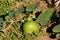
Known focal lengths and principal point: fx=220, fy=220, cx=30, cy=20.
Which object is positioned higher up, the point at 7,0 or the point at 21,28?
the point at 7,0

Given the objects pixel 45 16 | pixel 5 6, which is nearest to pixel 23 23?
pixel 45 16

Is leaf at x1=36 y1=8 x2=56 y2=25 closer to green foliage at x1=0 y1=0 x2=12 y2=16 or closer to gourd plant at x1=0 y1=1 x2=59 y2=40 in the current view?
gourd plant at x1=0 y1=1 x2=59 y2=40

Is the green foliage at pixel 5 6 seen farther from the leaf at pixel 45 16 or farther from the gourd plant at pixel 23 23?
the leaf at pixel 45 16

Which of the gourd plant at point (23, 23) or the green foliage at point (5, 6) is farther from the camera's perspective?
the green foliage at point (5, 6)

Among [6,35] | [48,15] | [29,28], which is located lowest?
[6,35]

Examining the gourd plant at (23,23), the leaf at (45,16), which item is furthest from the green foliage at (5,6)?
the leaf at (45,16)

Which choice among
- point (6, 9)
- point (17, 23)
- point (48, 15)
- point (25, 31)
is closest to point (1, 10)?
point (6, 9)

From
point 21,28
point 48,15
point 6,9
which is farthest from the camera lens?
point 6,9

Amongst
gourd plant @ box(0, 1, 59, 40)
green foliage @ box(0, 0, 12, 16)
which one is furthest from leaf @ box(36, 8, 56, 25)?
green foliage @ box(0, 0, 12, 16)

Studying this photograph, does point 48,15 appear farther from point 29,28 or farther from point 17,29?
point 17,29

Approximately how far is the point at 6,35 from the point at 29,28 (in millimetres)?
468

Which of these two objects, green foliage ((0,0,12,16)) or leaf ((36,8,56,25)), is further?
green foliage ((0,0,12,16))

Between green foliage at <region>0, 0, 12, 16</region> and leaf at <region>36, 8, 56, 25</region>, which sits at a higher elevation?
leaf at <region>36, 8, 56, 25</region>

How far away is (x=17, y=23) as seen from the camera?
3477mm
